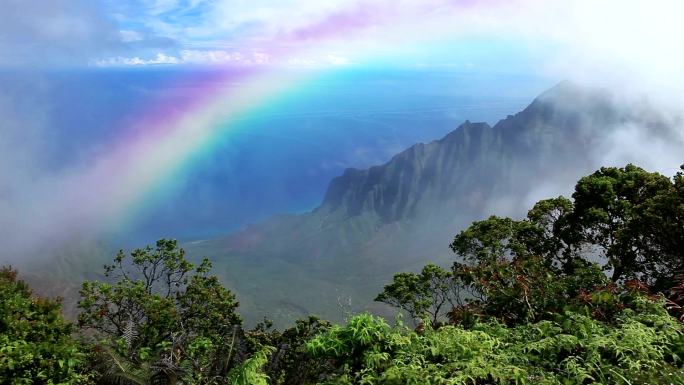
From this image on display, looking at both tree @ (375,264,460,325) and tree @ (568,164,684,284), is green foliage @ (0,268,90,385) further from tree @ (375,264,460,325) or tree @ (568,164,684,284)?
tree @ (568,164,684,284)

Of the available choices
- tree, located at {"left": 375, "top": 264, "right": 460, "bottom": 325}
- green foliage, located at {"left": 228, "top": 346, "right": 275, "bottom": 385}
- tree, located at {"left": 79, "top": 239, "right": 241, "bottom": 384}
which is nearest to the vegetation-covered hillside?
green foliage, located at {"left": 228, "top": 346, "right": 275, "bottom": 385}

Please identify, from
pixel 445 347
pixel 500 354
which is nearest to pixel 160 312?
pixel 445 347

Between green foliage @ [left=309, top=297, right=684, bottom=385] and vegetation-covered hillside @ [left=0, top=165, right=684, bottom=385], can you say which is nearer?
green foliage @ [left=309, top=297, right=684, bottom=385]

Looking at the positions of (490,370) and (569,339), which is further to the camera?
(569,339)

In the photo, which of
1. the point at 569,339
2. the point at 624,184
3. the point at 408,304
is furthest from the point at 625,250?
the point at 569,339

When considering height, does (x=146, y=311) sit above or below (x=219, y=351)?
below

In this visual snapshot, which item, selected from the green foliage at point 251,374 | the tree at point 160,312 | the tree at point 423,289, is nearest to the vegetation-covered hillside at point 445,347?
the green foliage at point 251,374

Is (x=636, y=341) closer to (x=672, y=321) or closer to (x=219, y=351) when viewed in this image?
(x=672, y=321)

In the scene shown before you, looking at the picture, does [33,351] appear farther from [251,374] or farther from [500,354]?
[500,354]
